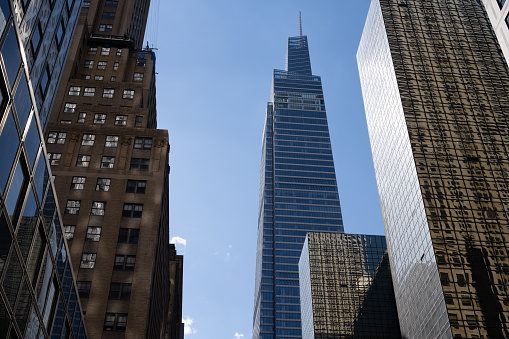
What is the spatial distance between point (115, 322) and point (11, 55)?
41106 mm

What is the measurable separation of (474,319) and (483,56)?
201ft

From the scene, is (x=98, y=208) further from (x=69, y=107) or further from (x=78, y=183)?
(x=69, y=107)

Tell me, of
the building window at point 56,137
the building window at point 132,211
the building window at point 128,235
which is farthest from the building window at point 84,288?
the building window at point 56,137

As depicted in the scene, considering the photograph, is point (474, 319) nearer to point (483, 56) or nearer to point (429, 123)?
point (429, 123)

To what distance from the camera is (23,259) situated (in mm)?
22578

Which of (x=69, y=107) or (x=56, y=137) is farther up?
(x=69, y=107)


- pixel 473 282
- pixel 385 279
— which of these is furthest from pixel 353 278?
pixel 473 282

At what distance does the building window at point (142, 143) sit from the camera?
72.4m

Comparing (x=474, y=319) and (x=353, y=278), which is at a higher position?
(x=353, y=278)

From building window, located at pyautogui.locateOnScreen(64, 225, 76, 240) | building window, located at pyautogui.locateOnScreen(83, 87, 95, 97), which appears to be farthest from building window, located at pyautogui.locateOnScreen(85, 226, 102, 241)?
building window, located at pyautogui.locateOnScreen(83, 87, 95, 97)

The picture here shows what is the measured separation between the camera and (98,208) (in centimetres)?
6494

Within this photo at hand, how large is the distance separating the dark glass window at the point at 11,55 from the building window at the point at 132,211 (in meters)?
44.6

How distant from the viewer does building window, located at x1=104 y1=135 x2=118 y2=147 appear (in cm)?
7225

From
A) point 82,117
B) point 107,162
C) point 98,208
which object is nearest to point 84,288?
point 98,208
